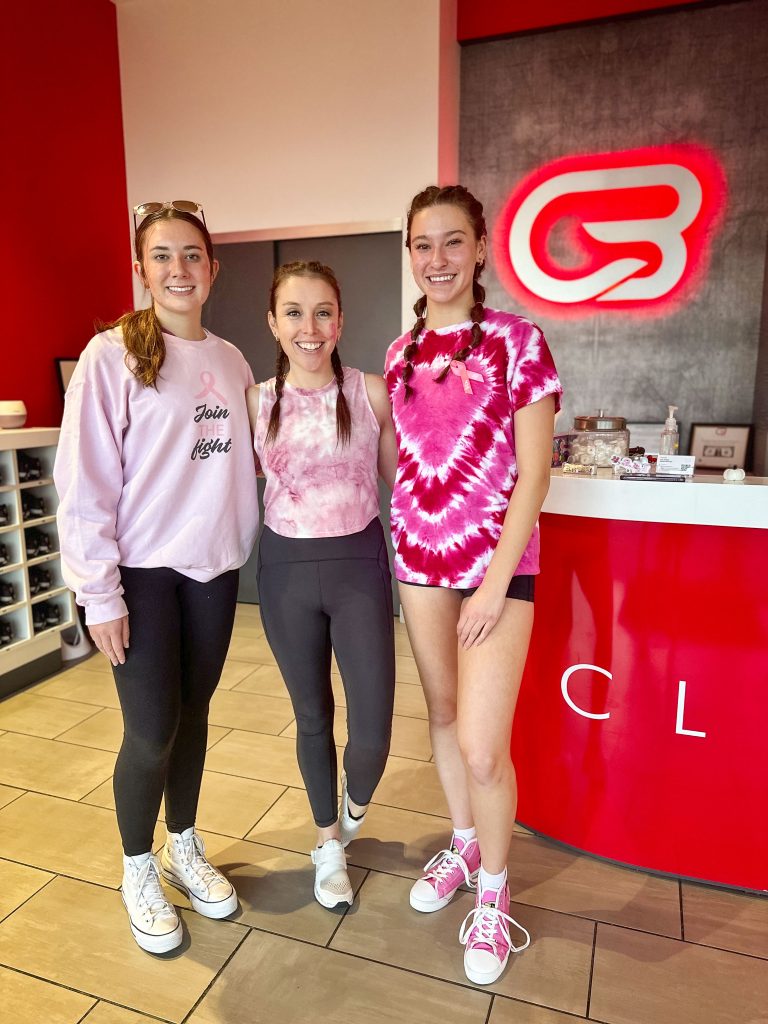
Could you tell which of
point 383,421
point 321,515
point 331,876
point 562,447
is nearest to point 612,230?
point 562,447

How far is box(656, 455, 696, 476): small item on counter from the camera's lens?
1.87 metres

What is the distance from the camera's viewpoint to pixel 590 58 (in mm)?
3775

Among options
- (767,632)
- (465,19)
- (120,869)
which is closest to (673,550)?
(767,632)

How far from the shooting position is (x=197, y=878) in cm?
188

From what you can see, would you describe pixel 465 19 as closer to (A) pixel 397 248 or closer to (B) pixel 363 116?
(B) pixel 363 116

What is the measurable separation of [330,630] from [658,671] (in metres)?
0.90

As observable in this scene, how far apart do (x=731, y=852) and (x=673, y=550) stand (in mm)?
861

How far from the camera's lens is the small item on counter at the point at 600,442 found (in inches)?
84.8

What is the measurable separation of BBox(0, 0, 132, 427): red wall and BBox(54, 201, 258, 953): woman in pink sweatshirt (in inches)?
101

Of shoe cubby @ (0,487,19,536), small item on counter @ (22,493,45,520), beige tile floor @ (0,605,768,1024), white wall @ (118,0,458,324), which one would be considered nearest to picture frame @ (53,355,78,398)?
small item on counter @ (22,493,45,520)

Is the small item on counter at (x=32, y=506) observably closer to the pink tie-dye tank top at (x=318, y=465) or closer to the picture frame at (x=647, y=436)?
the pink tie-dye tank top at (x=318, y=465)

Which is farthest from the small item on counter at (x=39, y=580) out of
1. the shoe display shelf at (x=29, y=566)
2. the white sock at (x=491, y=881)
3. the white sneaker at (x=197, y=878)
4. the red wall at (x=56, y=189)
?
the white sock at (x=491, y=881)

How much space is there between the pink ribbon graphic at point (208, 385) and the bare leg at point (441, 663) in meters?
0.63

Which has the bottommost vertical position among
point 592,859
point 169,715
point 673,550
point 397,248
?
point 592,859
